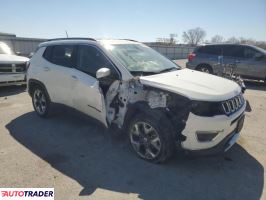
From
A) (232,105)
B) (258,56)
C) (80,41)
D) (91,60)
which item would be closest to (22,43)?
(258,56)

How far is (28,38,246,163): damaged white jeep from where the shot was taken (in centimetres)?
343

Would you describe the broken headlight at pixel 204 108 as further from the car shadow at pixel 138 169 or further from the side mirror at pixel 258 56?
the side mirror at pixel 258 56

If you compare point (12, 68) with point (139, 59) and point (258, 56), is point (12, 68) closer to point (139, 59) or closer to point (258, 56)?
point (139, 59)

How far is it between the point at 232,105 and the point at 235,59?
28.0 ft

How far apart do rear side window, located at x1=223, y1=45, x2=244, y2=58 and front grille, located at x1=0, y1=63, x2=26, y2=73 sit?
841 centimetres

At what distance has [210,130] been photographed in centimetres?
338

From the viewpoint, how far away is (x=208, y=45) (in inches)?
485

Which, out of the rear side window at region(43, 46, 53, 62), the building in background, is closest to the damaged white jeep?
the rear side window at region(43, 46, 53, 62)

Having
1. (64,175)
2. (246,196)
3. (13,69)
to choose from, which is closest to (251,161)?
(246,196)

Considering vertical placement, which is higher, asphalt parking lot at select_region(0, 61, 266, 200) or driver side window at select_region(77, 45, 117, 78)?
driver side window at select_region(77, 45, 117, 78)

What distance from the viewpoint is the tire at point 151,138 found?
358 centimetres

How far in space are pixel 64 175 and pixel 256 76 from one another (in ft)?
32.7

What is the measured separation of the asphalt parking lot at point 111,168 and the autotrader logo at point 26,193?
0.09 m

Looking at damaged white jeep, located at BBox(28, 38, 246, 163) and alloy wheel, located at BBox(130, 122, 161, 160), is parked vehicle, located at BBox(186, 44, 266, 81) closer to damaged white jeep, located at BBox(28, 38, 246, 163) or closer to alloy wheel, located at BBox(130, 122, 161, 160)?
damaged white jeep, located at BBox(28, 38, 246, 163)
